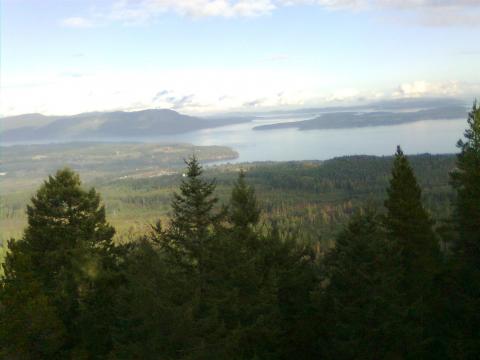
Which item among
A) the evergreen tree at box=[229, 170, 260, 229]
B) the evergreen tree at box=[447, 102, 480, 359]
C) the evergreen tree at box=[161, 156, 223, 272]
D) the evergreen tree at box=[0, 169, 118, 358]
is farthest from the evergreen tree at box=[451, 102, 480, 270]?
the evergreen tree at box=[0, 169, 118, 358]

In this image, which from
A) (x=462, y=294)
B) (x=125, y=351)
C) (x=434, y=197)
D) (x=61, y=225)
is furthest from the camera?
(x=434, y=197)

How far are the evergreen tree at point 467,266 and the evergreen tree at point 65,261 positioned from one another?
16785 millimetres

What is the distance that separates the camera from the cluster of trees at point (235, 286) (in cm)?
1684

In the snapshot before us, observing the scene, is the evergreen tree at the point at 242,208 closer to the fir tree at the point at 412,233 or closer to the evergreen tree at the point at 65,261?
the fir tree at the point at 412,233

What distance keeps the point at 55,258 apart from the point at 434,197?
166 meters

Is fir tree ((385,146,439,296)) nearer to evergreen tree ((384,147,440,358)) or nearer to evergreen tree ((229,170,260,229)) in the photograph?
evergreen tree ((384,147,440,358))

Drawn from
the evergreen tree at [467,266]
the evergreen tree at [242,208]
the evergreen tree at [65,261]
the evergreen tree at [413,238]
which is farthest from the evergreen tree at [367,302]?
the evergreen tree at [65,261]

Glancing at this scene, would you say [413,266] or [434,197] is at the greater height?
[413,266]

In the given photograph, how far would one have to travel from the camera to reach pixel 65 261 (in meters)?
23.6

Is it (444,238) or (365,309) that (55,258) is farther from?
(444,238)

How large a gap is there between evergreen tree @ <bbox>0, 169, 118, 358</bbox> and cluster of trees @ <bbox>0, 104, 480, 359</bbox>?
0.21 feet

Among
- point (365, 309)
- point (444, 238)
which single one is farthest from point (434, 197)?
point (365, 309)

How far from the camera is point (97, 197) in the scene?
25.5m

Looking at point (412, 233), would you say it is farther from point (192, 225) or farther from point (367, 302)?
point (192, 225)
